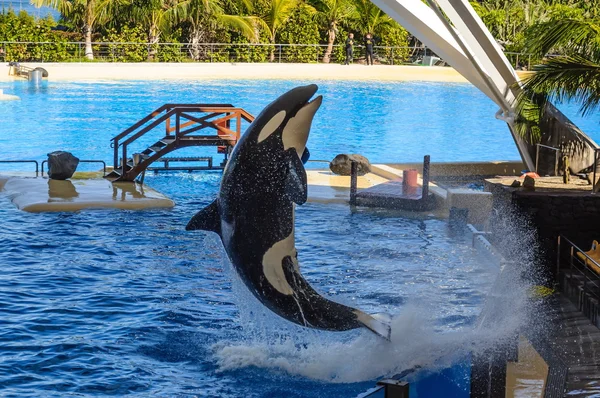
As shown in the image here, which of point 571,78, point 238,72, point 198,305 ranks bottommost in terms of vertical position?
point 198,305

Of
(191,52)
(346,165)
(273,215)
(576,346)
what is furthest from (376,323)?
(191,52)

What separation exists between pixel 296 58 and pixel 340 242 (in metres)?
28.2

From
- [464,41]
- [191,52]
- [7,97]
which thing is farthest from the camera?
[191,52]

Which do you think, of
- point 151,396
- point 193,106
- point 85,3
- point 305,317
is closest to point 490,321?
point 305,317

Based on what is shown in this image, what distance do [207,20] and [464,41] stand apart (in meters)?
25.6

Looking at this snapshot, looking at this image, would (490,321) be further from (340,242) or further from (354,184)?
(354,184)

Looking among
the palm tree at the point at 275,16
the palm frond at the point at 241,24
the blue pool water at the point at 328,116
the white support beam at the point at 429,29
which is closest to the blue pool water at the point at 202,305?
the white support beam at the point at 429,29

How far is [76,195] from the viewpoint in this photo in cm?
1445

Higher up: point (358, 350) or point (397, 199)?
point (397, 199)

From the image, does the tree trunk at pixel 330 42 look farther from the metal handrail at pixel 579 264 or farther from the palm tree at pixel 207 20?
the metal handrail at pixel 579 264

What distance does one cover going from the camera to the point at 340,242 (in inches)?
501

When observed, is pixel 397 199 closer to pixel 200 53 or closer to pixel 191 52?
pixel 191 52

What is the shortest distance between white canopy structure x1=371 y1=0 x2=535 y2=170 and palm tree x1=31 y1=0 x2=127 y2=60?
78.8 ft

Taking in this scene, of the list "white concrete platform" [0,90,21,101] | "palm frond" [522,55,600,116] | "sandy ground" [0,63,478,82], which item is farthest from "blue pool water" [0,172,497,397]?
"sandy ground" [0,63,478,82]
